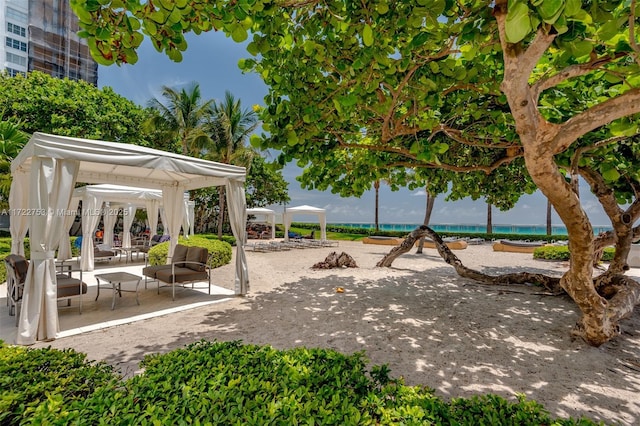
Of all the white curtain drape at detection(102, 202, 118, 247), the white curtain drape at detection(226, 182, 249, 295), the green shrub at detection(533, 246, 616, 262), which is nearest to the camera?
the white curtain drape at detection(226, 182, 249, 295)

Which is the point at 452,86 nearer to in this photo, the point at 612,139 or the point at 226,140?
the point at 612,139

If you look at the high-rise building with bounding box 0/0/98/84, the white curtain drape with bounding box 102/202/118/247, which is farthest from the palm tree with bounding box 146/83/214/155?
the high-rise building with bounding box 0/0/98/84

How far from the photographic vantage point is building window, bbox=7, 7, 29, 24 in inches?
1393

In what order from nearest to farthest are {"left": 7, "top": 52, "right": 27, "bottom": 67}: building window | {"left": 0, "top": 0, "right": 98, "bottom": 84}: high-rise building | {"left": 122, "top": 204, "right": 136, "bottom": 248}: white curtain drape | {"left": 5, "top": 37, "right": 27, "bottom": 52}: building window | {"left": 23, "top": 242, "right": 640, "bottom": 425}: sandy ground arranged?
{"left": 23, "top": 242, "right": 640, "bottom": 425}: sandy ground < {"left": 122, "top": 204, "right": 136, "bottom": 248}: white curtain drape < {"left": 5, "top": 37, "right": 27, "bottom": 52}: building window < {"left": 7, "top": 52, "right": 27, "bottom": 67}: building window < {"left": 0, "top": 0, "right": 98, "bottom": 84}: high-rise building

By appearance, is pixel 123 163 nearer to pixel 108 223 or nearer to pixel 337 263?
pixel 337 263

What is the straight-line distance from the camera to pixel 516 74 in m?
2.33

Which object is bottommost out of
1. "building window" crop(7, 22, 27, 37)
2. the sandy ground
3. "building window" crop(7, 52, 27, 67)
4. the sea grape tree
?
the sandy ground

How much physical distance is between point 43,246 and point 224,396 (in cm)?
455

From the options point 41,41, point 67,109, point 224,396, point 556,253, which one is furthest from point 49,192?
point 41,41

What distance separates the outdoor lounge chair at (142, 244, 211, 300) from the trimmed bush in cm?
441

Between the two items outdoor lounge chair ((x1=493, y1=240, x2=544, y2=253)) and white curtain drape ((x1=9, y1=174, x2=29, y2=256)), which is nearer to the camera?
white curtain drape ((x1=9, y1=174, x2=29, y2=256))

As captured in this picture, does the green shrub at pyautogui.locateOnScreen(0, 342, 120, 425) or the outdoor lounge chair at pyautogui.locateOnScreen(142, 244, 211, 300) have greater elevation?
the green shrub at pyautogui.locateOnScreen(0, 342, 120, 425)

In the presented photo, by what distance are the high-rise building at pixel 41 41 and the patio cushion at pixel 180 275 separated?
142 feet

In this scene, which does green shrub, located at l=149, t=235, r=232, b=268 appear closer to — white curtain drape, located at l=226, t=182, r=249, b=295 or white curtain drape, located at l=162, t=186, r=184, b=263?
white curtain drape, located at l=162, t=186, r=184, b=263
